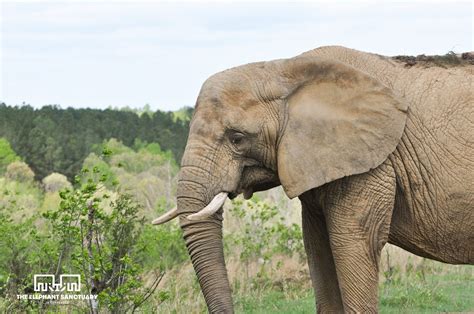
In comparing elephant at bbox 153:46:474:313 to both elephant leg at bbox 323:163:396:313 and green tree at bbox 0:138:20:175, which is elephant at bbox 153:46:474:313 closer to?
elephant leg at bbox 323:163:396:313

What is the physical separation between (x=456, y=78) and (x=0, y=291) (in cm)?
579

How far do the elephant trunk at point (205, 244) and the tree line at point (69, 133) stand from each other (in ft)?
87.9

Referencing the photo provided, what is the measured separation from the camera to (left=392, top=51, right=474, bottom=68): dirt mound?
927cm

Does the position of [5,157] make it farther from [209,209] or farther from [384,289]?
[209,209]

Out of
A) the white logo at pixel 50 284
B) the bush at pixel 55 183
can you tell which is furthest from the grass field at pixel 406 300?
the bush at pixel 55 183

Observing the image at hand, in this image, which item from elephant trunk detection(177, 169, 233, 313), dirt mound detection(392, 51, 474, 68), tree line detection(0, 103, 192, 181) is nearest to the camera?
elephant trunk detection(177, 169, 233, 313)

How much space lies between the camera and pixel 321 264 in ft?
31.2

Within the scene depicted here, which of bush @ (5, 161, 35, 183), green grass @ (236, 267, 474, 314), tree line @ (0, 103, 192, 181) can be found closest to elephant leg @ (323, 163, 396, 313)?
green grass @ (236, 267, 474, 314)

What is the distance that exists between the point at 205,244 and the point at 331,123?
4.32 feet

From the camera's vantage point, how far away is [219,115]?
28.1 ft

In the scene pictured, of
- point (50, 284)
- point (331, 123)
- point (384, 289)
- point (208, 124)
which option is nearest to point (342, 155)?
point (331, 123)

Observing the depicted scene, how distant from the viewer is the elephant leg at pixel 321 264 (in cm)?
945

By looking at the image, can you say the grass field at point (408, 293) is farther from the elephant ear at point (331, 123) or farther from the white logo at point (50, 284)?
the elephant ear at point (331, 123)

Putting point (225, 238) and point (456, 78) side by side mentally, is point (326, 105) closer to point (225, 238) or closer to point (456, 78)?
point (456, 78)
